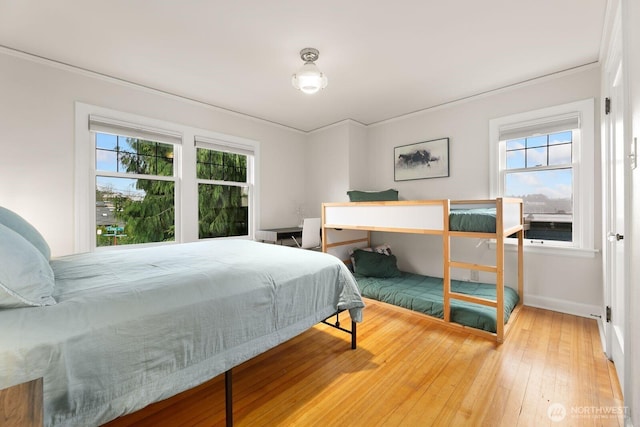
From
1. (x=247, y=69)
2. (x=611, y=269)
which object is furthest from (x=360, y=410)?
(x=247, y=69)

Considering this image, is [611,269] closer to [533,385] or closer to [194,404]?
[533,385]

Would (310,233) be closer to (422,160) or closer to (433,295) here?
(433,295)

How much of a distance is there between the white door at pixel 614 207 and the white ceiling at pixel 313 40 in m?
0.46

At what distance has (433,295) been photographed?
2885 mm

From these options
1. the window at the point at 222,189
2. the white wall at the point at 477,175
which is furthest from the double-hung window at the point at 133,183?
the white wall at the point at 477,175

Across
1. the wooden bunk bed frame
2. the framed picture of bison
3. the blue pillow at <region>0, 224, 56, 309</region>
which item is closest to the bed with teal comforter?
the blue pillow at <region>0, 224, 56, 309</region>

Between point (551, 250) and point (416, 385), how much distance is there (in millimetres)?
2231

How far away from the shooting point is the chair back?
11.4ft

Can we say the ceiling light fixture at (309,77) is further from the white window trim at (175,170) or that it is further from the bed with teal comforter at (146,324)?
the white window trim at (175,170)

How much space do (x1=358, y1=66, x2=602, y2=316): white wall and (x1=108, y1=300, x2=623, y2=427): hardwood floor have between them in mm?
517

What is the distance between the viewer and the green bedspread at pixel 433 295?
241 cm

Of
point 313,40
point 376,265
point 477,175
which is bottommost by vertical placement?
point 376,265

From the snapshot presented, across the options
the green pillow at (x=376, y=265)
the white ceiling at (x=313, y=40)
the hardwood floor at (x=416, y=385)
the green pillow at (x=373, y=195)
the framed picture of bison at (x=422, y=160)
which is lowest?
the hardwood floor at (x=416, y=385)

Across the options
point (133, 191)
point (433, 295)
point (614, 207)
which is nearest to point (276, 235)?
point (133, 191)
